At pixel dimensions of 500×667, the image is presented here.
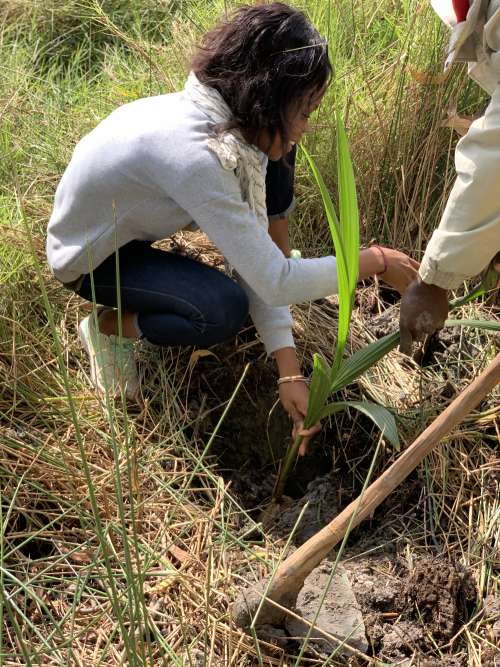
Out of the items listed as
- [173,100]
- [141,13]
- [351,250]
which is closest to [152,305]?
[173,100]

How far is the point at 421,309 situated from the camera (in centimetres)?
170

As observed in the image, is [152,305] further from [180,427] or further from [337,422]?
[337,422]

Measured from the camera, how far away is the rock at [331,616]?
156 cm

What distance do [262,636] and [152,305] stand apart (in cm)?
84

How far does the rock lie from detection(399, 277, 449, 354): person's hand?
53 cm

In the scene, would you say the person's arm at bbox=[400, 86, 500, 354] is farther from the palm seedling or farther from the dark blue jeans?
the dark blue jeans

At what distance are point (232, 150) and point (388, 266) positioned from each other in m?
0.43

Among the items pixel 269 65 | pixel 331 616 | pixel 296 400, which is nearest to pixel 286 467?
pixel 296 400

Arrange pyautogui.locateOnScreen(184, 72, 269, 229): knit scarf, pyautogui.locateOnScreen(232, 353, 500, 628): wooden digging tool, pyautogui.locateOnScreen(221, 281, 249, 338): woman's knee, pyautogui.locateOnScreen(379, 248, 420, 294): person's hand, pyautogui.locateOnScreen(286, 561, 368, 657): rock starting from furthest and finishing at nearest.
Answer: pyautogui.locateOnScreen(221, 281, 249, 338): woman's knee, pyautogui.locateOnScreen(379, 248, 420, 294): person's hand, pyautogui.locateOnScreen(184, 72, 269, 229): knit scarf, pyautogui.locateOnScreen(286, 561, 368, 657): rock, pyautogui.locateOnScreen(232, 353, 500, 628): wooden digging tool

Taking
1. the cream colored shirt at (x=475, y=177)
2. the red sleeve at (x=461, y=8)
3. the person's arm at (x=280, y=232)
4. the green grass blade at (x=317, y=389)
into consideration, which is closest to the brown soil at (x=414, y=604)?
the green grass blade at (x=317, y=389)

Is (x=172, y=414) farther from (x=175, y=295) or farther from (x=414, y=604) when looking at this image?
(x=414, y=604)

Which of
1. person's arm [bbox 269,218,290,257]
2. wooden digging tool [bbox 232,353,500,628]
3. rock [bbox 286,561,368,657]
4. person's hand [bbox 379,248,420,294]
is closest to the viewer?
wooden digging tool [bbox 232,353,500,628]

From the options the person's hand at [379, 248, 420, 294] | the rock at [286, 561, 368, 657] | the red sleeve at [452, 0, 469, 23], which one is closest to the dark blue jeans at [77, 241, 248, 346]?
the person's hand at [379, 248, 420, 294]

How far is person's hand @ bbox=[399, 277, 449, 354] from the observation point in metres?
1.70
